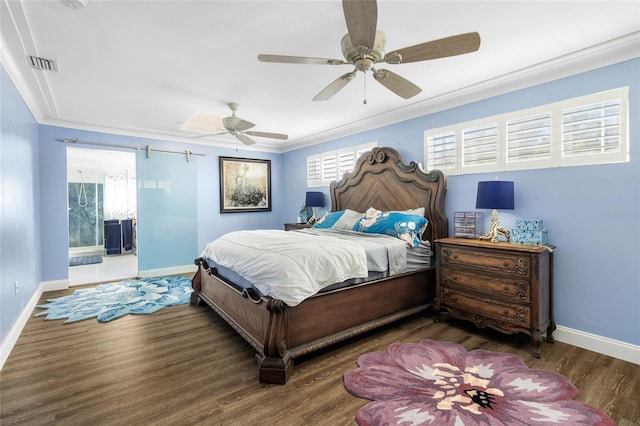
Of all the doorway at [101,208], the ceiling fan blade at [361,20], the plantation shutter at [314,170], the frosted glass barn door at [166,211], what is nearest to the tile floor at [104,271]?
the doorway at [101,208]

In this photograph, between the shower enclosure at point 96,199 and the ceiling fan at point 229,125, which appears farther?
the shower enclosure at point 96,199

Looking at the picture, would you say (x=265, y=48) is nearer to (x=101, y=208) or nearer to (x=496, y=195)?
(x=496, y=195)

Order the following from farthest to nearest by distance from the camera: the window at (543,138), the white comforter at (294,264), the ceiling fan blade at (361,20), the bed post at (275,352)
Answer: the window at (543,138)
the white comforter at (294,264)
the bed post at (275,352)
the ceiling fan blade at (361,20)

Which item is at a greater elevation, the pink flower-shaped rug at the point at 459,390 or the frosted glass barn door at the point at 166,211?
the frosted glass barn door at the point at 166,211

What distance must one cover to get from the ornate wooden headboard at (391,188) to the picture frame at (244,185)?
2064 millimetres

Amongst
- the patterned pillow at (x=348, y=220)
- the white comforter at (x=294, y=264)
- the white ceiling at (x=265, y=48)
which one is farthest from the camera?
the patterned pillow at (x=348, y=220)

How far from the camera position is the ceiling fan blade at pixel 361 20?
155 centimetres

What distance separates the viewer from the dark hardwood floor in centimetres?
186

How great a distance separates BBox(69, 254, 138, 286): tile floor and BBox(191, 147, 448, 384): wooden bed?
8.16 ft

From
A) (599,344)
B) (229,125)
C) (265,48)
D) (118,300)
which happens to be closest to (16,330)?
(118,300)

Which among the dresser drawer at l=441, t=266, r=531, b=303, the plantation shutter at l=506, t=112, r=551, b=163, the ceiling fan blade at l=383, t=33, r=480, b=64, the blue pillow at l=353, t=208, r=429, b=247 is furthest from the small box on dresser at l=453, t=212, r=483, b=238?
the ceiling fan blade at l=383, t=33, r=480, b=64

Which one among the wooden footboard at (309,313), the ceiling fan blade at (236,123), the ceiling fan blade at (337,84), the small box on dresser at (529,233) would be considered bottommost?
the wooden footboard at (309,313)

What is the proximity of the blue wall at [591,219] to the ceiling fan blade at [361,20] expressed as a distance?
223cm

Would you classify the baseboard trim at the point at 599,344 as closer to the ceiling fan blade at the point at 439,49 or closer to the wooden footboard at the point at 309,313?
the wooden footboard at the point at 309,313
